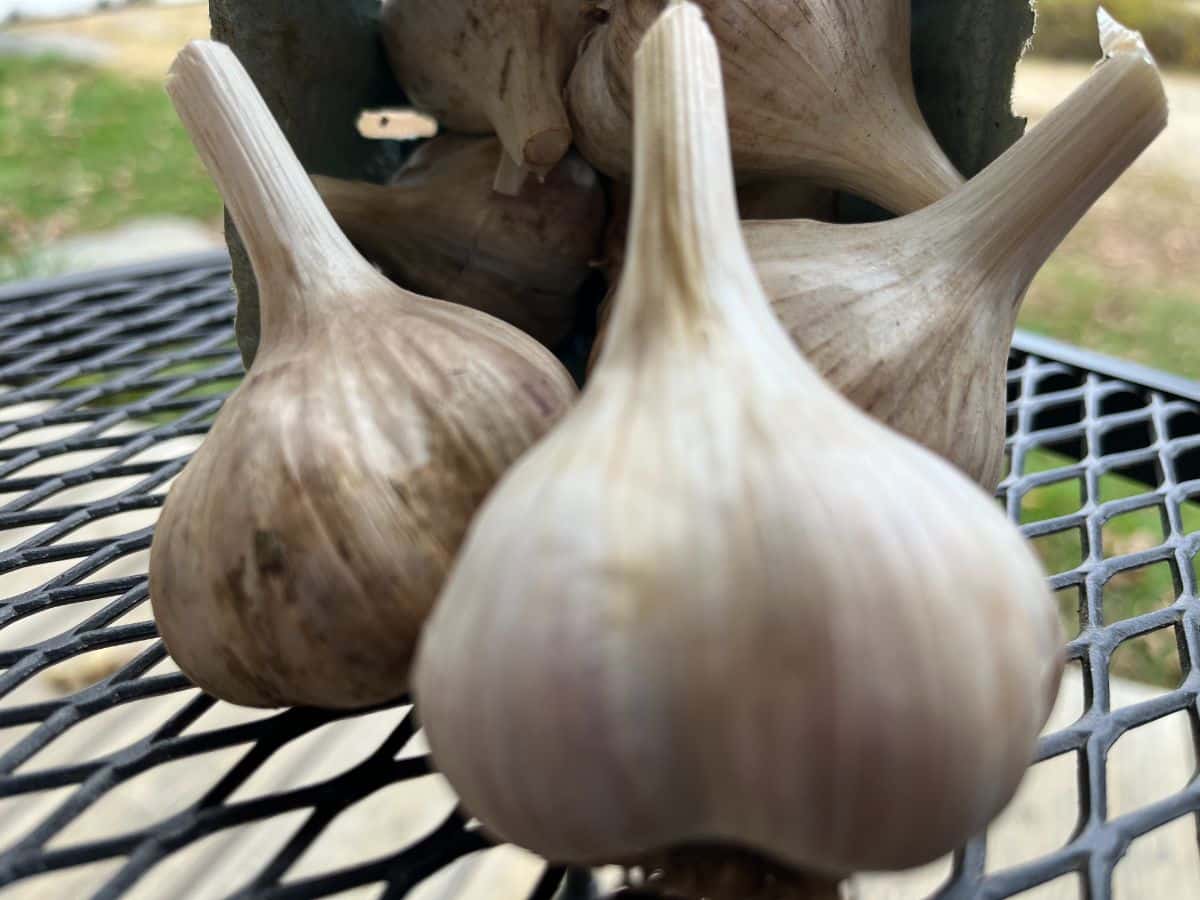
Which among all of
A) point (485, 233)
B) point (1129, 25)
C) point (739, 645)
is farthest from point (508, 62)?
point (1129, 25)

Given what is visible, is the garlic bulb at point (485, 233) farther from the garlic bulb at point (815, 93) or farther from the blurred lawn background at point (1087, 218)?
the blurred lawn background at point (1087, 218)

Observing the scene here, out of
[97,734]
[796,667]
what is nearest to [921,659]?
[796,667]

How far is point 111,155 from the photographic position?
258cm

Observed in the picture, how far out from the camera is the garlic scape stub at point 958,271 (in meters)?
0.38

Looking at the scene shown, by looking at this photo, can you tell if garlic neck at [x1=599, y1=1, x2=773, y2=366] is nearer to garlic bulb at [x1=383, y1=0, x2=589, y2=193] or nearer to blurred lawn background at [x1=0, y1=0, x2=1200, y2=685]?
garlic bulb at [x1=383, y1=0, x2=589, y2=193]

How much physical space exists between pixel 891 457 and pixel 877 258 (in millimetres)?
150

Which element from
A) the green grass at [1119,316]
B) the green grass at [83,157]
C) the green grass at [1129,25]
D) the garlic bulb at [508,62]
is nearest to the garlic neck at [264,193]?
the garlic bulb at [508,62]

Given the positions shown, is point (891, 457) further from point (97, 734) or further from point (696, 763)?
point (97, 734)

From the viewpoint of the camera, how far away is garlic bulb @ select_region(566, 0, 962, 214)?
440 millimetres

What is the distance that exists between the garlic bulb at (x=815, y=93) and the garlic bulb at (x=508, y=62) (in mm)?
28

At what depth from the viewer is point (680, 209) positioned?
0.30 meters

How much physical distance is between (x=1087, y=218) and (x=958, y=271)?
80.2 inches

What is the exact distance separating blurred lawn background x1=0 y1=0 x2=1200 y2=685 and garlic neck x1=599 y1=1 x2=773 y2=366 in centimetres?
100

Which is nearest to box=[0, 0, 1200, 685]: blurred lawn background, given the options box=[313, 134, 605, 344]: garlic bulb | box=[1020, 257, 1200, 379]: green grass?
box=[1020, 257, 1200, 379]: green grass
